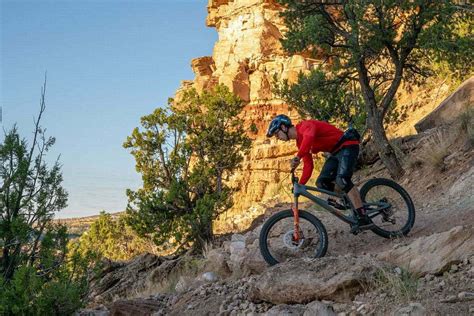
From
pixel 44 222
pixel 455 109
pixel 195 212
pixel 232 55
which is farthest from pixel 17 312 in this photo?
pixel 232 55

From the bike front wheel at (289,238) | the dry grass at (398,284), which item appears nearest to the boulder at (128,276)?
the bike front wheel at (289,238)

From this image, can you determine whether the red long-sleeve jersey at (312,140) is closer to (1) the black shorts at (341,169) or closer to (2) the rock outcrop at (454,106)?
(1) the black shorts at (341,169)

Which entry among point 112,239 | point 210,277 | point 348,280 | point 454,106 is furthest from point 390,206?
point 112,239

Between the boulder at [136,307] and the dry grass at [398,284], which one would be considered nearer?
the dry grass at [398,284]

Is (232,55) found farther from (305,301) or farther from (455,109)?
(305,301)

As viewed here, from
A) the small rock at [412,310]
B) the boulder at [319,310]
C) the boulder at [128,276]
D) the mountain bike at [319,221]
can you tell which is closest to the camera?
the small rock at [412,310]

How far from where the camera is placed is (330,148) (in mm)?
7066

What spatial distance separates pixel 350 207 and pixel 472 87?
10.6 m

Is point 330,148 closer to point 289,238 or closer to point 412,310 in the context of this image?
point 289,238

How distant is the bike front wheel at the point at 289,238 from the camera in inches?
265

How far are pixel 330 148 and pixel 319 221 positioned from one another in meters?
1.06

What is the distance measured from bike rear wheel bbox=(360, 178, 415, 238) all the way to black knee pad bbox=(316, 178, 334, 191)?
489 mm

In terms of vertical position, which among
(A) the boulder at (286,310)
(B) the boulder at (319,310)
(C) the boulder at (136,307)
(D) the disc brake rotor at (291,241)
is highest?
(D) the disc brake rotor at (291,241)

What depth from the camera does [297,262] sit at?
6.14m
